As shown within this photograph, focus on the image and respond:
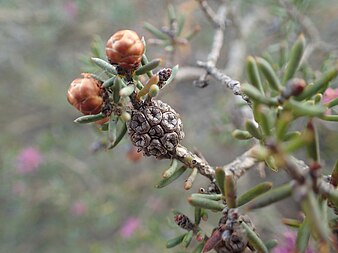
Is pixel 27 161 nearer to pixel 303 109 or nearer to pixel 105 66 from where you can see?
pixel 105 66

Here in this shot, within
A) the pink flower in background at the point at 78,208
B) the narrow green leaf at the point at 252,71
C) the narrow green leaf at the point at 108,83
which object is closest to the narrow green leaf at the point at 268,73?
the narrow green leaf at the point at 252,71

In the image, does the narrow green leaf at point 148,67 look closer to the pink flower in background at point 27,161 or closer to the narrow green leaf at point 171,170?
the narrow green leaf at point 171,170

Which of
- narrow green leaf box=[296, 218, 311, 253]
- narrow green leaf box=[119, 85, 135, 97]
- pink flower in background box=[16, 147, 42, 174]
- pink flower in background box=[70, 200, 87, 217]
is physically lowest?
pink flower in background box=[70, 200, 87, 217]

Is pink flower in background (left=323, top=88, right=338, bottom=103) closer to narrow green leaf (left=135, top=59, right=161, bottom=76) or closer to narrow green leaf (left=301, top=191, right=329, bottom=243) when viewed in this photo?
narrow green leaf (left=135, top=59, right=161, bottom=76)

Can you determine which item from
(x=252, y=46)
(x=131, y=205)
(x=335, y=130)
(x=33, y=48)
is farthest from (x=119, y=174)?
(x=335, y=130)

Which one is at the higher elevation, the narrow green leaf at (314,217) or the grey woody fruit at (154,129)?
the grey woody fruit at (154,129)

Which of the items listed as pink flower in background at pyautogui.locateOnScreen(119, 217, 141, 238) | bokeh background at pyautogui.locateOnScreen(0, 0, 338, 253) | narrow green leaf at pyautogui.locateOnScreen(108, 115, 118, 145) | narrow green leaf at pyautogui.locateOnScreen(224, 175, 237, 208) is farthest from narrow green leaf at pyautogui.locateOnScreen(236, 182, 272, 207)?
pink flower in background at pyautogui.locateOnScreen(119, 217, 141, 238)

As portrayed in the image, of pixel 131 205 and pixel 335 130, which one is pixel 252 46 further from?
pixel 131 205
